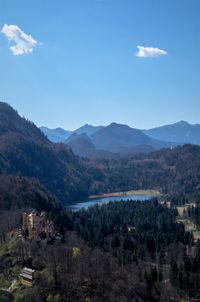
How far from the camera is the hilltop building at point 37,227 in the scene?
60750 millimetres

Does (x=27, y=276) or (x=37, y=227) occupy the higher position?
(x=37, y=227)

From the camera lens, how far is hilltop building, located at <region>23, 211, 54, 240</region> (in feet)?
199

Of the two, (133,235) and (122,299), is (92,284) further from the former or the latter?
(133,235)

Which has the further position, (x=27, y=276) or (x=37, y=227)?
(x=37, y=227)

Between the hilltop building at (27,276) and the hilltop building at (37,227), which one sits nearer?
the hilltop building at (27,276)

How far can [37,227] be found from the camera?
202ft

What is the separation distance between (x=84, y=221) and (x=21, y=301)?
5443 centimetres

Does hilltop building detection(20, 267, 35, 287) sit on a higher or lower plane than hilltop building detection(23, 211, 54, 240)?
lower

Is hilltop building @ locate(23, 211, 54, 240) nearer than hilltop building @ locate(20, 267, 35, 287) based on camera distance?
No

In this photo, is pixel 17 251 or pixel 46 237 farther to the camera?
pixel 46 237

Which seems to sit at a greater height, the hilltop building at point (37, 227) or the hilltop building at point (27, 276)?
the hilltop building at point (37, 227)

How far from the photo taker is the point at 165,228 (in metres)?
96.6

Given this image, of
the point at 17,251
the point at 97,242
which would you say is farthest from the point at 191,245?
the point at 17,251

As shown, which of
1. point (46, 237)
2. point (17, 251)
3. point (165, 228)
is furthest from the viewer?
point (165, 228)
